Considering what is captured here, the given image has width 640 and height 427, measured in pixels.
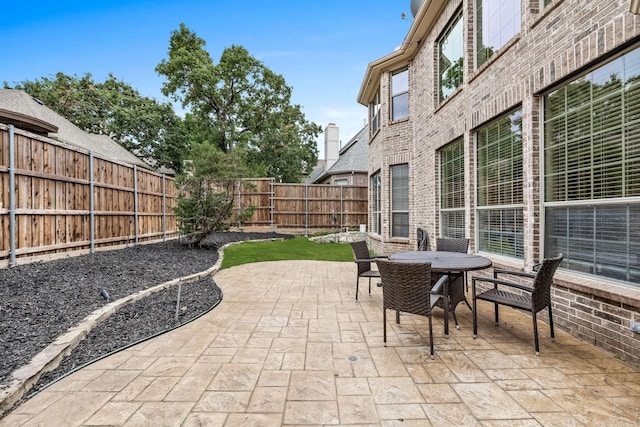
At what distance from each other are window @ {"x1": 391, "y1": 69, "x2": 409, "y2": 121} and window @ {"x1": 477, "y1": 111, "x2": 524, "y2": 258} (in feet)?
12.3

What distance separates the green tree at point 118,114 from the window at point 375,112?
654 inches

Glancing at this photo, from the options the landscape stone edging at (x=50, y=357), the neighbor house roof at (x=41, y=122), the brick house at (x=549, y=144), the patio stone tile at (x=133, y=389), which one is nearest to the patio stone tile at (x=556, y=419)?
the brick house at (x=549, y=144)

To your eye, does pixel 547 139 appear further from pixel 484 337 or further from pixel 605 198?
pixel 484 337

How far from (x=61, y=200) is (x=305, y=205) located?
34.9 ft

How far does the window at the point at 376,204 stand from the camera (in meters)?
10.1

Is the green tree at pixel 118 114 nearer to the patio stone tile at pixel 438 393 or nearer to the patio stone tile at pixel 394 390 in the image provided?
the patio stone tile at pixel 394 390

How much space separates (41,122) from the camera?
25.5 ft

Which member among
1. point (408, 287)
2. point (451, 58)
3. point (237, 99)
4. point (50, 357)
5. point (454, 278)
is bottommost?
point (50, 357)

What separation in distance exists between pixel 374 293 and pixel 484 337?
2.11 meters

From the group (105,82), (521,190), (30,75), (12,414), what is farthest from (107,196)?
(30,75)

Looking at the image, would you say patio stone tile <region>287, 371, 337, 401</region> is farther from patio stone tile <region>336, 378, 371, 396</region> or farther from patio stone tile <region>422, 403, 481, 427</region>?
patio stone tile <region>422, 403, 481, 427</region>

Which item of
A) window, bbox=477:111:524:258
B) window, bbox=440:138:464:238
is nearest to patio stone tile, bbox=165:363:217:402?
window, bbox=477:111:524:258

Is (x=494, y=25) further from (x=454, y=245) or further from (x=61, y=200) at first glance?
(x=61, y=200)

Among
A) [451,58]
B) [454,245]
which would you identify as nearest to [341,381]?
[454,245]
